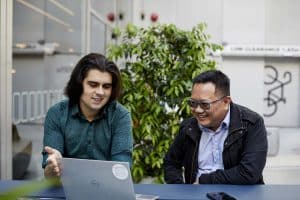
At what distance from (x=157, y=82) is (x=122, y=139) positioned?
1.35 meters

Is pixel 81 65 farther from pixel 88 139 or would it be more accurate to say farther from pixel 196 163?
pixel 196 163

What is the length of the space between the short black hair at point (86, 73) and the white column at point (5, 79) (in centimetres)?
170

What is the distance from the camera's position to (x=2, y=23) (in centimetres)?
373

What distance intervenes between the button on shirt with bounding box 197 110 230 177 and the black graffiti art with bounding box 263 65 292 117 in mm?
4370

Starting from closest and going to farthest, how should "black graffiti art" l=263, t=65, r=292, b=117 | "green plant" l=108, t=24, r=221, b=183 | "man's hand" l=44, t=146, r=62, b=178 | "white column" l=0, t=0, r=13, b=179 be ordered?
"man's hand" l=44, t=146, r=62, b=178 → "green plant" l=108, t=24, r=221, b=183 → "white column" l=0, t=0, r=13, b=179 → "black graffiti art" l=263, t=65, r=292, b=117

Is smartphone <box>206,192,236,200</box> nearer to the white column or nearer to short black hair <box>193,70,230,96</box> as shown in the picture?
short black hair <box>193,70,230,96</box>

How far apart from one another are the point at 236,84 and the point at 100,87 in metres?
4.37

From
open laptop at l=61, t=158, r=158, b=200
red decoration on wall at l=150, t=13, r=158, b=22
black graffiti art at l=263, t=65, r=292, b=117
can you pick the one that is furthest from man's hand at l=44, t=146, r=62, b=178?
black graffiti art at l=263, t=65, r=292, b=117

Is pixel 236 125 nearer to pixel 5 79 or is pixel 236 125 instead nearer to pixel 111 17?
pixel 5 79

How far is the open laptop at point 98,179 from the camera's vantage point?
145 cm

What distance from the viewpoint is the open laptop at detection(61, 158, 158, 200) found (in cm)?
145

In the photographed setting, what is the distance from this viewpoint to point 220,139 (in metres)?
2.21

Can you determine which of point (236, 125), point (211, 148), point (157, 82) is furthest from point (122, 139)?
point (157, 82)

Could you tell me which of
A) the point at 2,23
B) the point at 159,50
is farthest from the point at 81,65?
the point at 2,23
